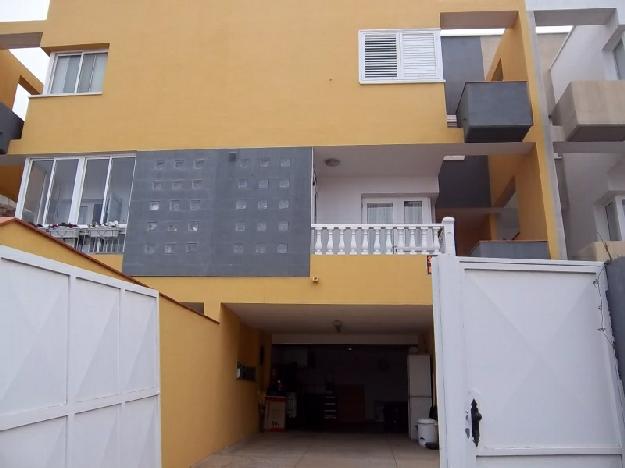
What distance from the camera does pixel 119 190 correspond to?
31.3 feet

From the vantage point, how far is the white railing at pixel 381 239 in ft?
28.7

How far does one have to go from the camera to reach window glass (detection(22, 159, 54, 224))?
9586 mm

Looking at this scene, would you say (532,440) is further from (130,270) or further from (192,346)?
(130,270)

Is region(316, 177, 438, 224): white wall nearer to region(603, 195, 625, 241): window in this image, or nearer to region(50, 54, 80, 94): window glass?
region(603, 195, 625, 241): window

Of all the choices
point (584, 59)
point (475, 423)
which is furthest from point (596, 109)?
point (475, 423)

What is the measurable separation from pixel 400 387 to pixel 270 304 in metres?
10.0

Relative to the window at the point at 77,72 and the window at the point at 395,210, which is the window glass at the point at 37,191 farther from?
the window at the point at 395,210

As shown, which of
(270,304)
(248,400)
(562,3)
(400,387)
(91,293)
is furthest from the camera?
(400,387)

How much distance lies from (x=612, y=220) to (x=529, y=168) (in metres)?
2.16

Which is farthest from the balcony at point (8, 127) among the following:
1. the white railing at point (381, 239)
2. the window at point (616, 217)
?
the window at point (616, 217)

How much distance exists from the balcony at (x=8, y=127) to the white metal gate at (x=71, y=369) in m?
6.39

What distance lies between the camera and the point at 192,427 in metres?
7.07

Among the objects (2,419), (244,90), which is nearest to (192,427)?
(2,419)

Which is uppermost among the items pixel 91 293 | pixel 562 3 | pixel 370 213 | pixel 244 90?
pixel 562 3
